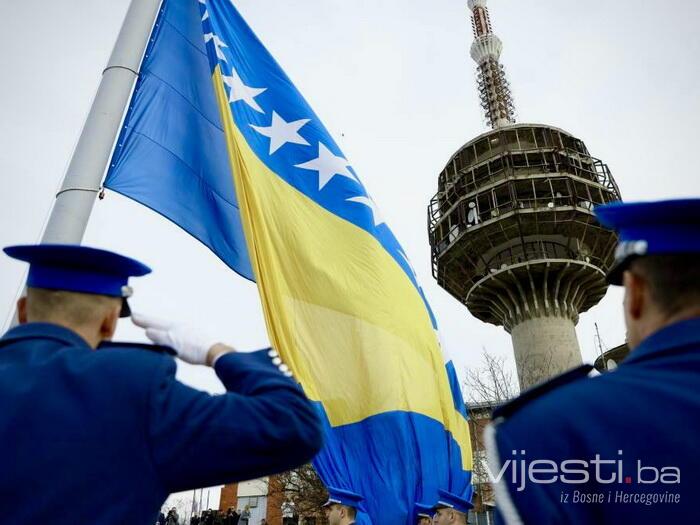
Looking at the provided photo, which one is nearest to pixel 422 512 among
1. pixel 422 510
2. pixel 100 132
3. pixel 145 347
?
pixel 422 510

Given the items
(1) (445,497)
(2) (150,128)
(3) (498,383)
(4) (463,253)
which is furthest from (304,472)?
(2) (150,128)

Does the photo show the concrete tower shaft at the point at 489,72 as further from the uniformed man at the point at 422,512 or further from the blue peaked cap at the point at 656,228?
the blue peaked cap at the point at 656,228

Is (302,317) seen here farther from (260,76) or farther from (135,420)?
(135,420)

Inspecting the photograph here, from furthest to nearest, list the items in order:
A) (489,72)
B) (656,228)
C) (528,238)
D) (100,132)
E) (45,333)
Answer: (489,72) → (528,238) → (100,132) → (45,333) → (656,228)

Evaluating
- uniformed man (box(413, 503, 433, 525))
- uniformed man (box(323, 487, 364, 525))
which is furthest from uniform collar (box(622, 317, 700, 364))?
uniformed man (box(413, 503, 433, 525))

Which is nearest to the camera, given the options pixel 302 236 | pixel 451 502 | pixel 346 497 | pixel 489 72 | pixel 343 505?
pixel 346 497

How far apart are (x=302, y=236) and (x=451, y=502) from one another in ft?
11.0

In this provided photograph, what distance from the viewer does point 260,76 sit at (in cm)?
631

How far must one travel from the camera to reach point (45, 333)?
1650 millimetres

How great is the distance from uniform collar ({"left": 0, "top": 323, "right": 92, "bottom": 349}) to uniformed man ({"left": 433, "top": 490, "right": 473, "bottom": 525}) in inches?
184

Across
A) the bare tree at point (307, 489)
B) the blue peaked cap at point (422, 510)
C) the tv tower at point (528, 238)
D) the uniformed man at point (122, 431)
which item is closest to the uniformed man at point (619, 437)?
the uniformed man at point (122, 431)

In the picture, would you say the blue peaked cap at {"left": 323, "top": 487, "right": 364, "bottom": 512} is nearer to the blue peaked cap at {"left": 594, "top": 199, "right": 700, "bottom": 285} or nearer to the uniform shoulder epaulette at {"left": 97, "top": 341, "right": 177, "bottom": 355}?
the uniform shoulder epaulette at {"left": 97, "top": 341, "right": 177, "bottom": 355}

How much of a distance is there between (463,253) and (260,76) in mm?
22832

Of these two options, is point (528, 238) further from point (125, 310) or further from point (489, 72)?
point (125, 310)
